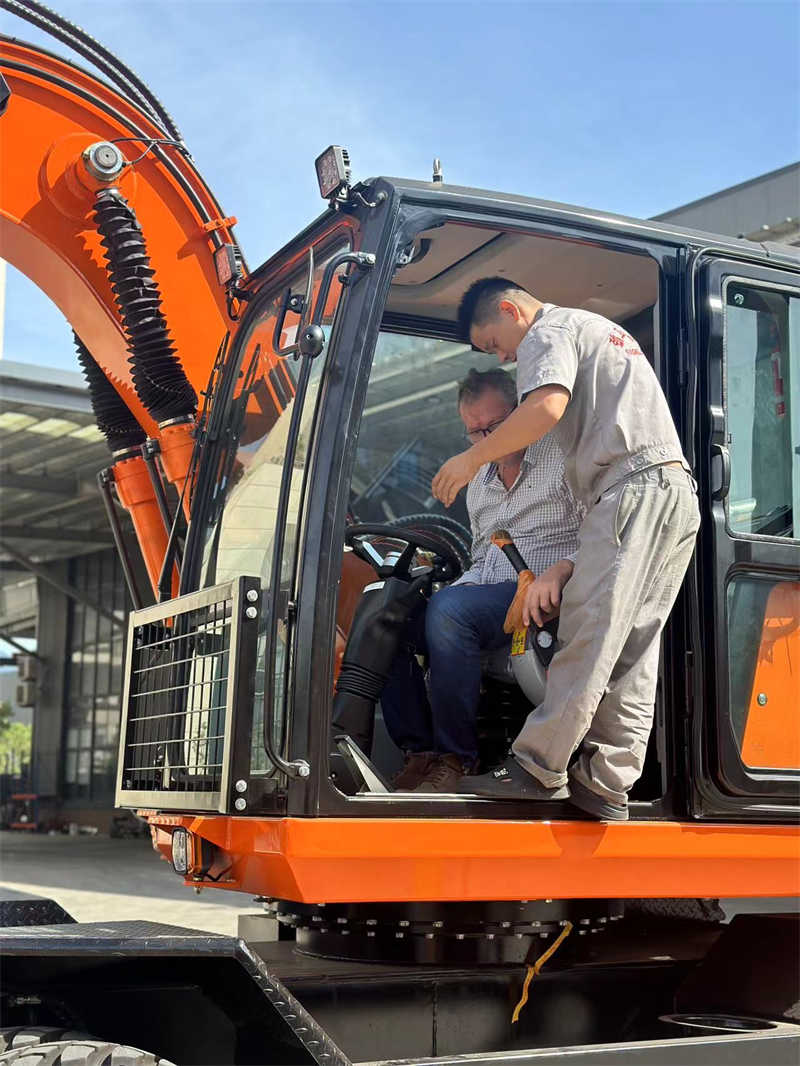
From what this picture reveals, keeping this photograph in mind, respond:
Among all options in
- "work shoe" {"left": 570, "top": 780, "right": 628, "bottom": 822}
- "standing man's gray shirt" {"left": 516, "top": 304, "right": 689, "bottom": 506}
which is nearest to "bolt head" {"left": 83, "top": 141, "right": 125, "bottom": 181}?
"standing man's gray shirt" {"left": 516, "top": 304, "right": 689, "bottom": 506}

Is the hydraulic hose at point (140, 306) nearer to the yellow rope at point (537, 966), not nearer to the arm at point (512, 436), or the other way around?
the arm at point (512, 436)

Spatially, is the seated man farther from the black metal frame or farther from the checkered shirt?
the black metal frame

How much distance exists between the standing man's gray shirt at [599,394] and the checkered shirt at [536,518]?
195mm

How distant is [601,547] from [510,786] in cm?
62

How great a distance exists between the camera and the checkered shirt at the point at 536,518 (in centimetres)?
337

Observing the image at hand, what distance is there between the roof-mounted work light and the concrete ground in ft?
16.2

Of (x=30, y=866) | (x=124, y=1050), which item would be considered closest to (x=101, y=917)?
(x=30, y=866)

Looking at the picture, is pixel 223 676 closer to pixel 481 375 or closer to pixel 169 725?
pixel 169 725

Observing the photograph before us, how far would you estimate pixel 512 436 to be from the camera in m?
2.99

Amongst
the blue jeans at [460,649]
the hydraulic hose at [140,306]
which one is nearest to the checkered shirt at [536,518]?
the blue jeans at [460,649]

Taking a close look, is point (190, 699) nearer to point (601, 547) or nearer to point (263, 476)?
point (263, 476)

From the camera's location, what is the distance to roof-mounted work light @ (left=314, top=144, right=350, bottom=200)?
3.00 metres

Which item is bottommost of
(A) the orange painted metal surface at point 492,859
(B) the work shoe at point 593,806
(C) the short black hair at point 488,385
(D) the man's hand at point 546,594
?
(A) the orange painted metal surface at point 492,859

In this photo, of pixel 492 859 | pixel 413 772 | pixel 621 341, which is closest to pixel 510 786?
pixel 492 859
